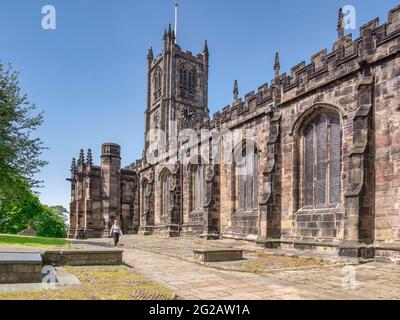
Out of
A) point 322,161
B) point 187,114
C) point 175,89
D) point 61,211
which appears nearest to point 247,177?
point 322,161

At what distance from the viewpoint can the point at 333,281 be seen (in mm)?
7984

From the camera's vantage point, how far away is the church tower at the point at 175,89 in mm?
47500

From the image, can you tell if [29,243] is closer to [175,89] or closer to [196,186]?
[196,186]

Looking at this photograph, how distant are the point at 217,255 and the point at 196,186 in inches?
605

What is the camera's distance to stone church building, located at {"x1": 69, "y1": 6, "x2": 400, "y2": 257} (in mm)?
11750

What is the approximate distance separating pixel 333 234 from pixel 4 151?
54.3ft

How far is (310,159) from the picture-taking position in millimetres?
15680

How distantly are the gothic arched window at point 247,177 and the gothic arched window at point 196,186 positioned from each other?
5.27 m

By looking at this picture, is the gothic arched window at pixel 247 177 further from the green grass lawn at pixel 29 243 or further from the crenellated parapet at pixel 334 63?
the green grass lawn at pixel 29 243

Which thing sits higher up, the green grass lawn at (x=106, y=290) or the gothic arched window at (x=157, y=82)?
Answer: the gothic arched window at (x=157, y=82)

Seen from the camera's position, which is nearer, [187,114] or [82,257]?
[82,257]

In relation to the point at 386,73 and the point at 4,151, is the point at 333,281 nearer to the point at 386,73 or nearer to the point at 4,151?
the point at 386,73

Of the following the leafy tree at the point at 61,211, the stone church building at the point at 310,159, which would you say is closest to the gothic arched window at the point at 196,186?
the stone church building at the point at 310,159
